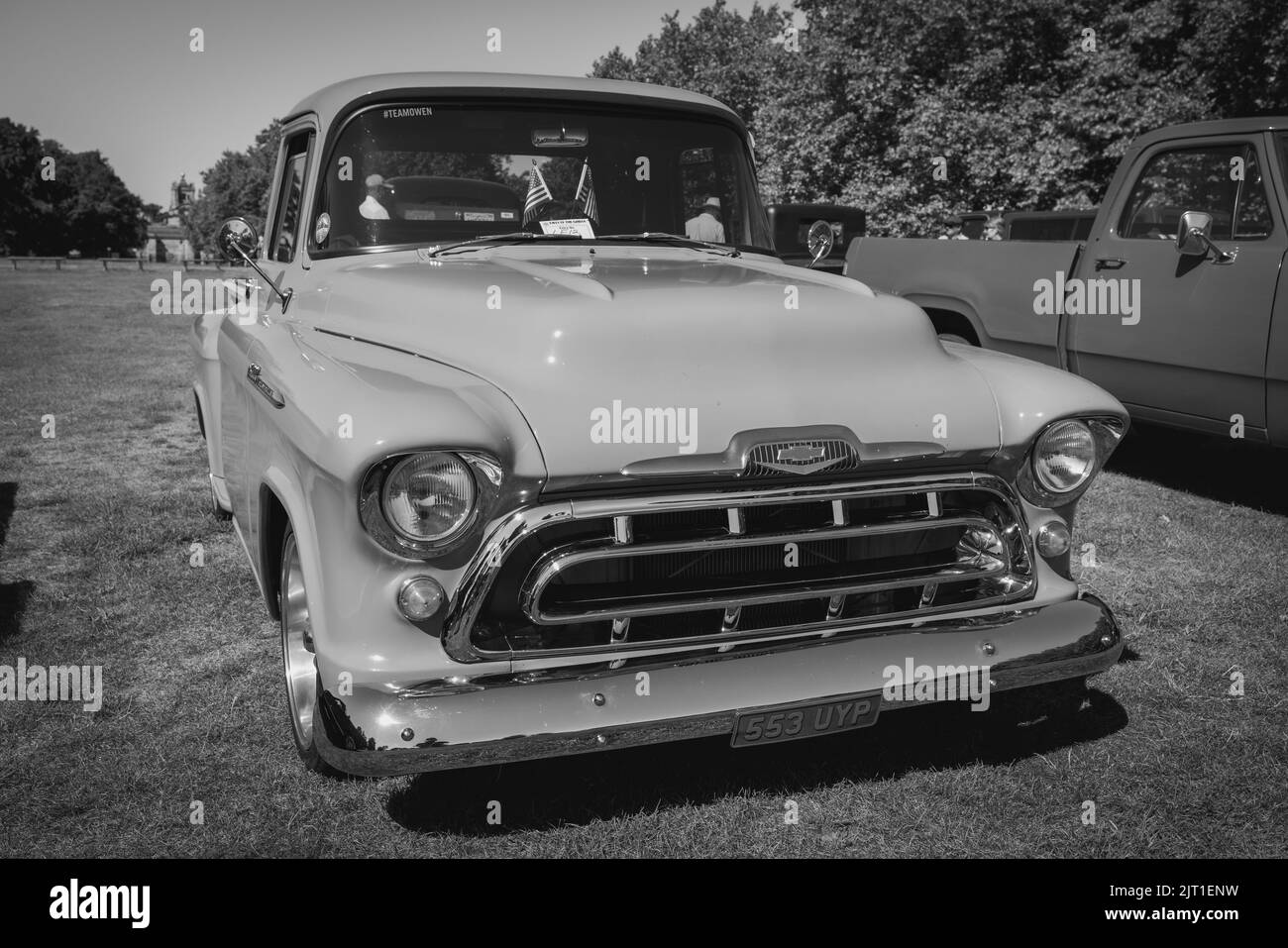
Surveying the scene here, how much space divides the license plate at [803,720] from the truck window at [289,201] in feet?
7.79

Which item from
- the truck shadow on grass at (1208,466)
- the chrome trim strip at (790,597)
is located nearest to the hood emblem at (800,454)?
the chrome trim strip at (790,597)

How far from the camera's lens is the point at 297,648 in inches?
119

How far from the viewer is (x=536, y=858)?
252 centimetres

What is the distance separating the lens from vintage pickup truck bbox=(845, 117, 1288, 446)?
520 cm

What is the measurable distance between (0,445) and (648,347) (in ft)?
21.0

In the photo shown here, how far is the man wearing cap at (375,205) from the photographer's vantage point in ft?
11.3

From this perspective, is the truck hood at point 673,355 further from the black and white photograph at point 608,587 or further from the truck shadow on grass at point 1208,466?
the truck shadow on grass at point 1208,466

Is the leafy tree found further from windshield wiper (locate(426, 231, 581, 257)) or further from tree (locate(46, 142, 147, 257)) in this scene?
tree (locate(46, 142, 147, 257))

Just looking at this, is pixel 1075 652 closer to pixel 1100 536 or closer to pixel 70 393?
pixel 1100 536

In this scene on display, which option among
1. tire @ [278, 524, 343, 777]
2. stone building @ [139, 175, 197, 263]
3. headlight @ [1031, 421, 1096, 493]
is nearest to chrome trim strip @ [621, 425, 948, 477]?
headlight @ [1031, 421, 1096, 493]

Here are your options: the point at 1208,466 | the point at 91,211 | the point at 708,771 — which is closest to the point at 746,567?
the point at 708,771

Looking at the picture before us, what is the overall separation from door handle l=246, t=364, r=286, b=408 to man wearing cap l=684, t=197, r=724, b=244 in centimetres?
163

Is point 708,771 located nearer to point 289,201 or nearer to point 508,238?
point 508,238
